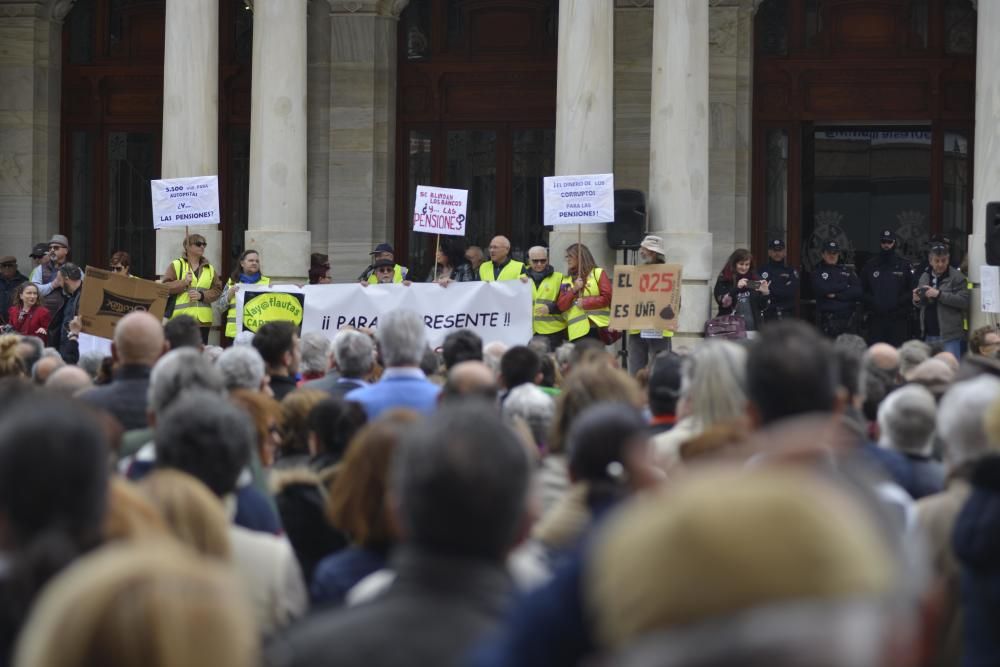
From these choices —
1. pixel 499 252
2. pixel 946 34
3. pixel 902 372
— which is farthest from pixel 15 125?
pixel 902 372

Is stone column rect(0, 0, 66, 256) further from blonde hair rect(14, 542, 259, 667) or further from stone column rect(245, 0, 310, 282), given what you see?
blonde hair rect(14, 542, 259, 667)

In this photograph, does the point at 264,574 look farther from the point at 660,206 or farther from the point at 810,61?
the point at 810,61

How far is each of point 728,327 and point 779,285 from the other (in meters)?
1.67

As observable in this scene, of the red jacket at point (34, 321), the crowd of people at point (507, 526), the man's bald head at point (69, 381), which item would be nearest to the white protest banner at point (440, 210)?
the red jacket at point (34, 321)

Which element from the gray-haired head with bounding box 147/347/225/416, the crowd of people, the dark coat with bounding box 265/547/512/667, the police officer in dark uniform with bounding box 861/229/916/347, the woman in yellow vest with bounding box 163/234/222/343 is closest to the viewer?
the crowd of people

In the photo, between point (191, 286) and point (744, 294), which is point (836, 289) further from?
point (191, 286)

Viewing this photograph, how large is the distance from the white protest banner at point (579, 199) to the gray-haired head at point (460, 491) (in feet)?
48.8

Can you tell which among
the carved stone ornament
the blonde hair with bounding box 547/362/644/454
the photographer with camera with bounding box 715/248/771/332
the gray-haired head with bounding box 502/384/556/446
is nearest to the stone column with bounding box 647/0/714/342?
the photographer with camera with bounding box 715/248/771/332

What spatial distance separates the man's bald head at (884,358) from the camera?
388 inches

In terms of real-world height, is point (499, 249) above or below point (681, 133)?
below

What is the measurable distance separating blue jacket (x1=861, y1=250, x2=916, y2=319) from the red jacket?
30.3 ft

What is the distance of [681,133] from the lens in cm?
1953

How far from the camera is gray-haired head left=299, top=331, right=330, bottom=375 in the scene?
10.6 metres

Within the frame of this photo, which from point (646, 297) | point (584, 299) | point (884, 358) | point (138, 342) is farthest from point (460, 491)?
point (584, 299)
